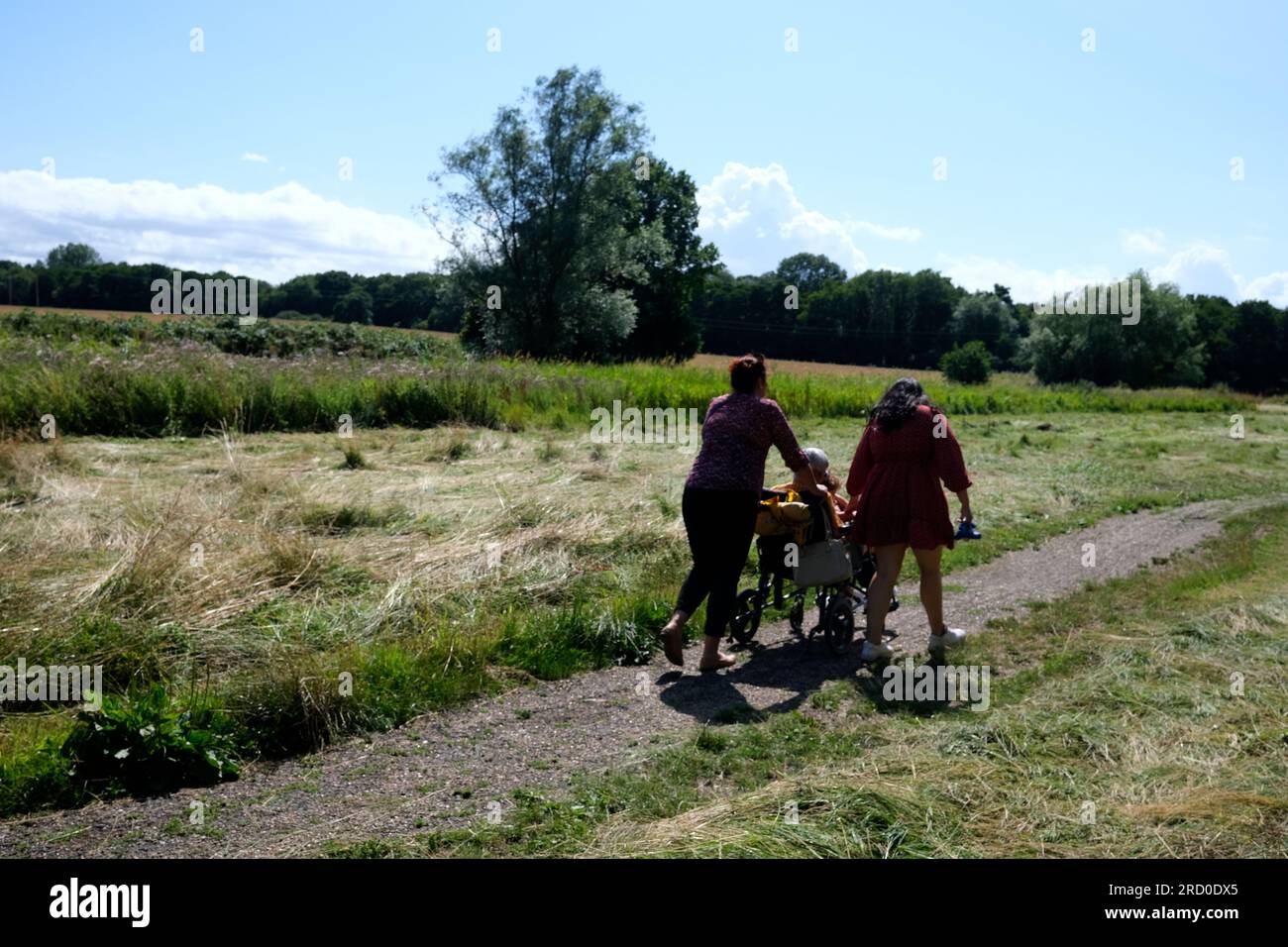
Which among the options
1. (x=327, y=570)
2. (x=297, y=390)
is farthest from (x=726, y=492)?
(x=297, y=390)

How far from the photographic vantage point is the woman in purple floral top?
6.58 meters

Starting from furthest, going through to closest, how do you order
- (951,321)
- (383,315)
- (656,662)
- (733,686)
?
(951,321) → (383,315) → (656,662) → (733,686)

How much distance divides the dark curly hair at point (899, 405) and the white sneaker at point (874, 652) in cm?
151

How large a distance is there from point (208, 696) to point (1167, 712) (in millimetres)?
5281

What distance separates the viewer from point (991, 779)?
467cm

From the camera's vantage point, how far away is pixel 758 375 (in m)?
6.78

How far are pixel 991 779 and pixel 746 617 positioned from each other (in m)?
2.86

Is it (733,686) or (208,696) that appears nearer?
(208,696)

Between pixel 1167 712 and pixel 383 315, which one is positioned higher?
pixel 383 315

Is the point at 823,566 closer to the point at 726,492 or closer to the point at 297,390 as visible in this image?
the point at 726,492

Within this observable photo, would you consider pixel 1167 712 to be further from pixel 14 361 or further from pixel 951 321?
pixel 951 321

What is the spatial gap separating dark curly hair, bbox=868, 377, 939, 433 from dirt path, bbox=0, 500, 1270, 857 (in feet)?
5.65

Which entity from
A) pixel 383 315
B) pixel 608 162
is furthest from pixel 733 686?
pixel 383 315

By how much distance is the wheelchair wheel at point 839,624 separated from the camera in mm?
7273
